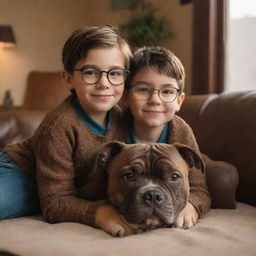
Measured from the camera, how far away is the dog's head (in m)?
1.46

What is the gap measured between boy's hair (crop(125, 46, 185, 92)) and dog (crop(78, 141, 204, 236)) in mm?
424

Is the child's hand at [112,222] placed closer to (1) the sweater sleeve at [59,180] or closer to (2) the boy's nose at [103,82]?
(1) the sweater sleeve at [59,180]

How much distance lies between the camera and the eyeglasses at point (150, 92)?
6.52 ft

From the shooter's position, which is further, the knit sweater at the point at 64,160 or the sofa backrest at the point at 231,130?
the sofa backrest at the point at 231,130

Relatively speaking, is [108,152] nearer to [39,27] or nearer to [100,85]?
[100,85]

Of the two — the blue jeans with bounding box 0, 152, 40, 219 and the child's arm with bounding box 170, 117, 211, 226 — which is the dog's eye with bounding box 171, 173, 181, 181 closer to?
the child's arm with bounding box 170, 117, 211, 226

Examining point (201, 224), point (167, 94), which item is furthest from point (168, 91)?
point (201, 224)

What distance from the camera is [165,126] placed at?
2.12 metres

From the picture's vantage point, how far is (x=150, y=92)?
2.00m

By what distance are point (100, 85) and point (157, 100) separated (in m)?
0.29

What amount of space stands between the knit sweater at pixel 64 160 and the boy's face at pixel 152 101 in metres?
0.17

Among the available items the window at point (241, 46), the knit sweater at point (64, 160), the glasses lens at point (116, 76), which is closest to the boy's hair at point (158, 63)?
the glasses lens at point (116, 76)

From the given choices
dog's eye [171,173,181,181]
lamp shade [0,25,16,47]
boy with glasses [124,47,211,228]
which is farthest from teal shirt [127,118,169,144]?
lamp shade [0,25,16,47]

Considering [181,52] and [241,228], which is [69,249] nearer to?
[241,228]
